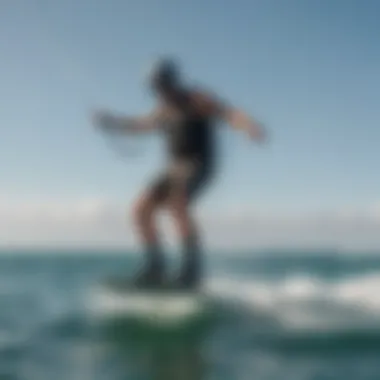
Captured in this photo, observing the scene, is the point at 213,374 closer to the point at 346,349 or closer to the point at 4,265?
the point at 346,349

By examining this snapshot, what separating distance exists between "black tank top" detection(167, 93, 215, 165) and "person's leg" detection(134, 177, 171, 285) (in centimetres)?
39

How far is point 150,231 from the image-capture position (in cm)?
633

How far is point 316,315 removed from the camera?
19.2 feet

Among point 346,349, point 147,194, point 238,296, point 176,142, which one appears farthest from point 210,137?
point 346,349

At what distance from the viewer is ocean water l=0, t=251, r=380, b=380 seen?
4461mm

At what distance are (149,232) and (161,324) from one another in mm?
1030

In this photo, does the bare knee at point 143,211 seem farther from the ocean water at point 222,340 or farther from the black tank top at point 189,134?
the ocean water at point 222,340

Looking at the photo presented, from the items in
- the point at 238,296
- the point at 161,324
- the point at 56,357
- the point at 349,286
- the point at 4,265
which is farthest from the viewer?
the point at 4,265

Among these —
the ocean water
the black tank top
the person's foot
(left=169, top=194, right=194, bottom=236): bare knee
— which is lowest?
the ocean water

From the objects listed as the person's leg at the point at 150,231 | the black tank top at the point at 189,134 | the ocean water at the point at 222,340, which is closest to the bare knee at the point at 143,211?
the person's leg at the point at 150,231

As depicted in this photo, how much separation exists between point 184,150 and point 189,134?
0.51 feet

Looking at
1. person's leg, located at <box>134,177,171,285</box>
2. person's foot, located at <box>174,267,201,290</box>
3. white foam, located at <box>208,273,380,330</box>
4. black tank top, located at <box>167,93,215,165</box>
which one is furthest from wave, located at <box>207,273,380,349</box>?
black tank top, located at <box>167,93,215,165</box>

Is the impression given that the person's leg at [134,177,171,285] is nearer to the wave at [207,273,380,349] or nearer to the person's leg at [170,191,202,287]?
the person's leg at [170,191,202,287]

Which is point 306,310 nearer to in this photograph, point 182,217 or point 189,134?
point 182,217
